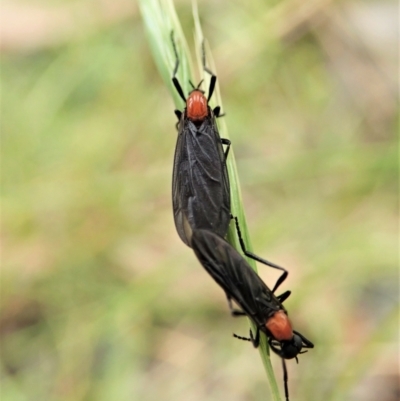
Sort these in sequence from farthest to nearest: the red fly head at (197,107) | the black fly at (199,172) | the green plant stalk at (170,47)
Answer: the red fly head at (197,107), the black fly at (199,172), the green plant stalk at (170,47)

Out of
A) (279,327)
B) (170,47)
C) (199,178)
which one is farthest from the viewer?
(199,178)

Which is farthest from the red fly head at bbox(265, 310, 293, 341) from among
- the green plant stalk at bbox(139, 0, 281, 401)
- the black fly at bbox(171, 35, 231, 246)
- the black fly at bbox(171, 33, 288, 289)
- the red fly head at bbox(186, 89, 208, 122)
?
the red fly head at bbox(186, 89, 208, 122)

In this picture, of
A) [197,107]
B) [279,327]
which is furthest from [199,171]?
[279,327]

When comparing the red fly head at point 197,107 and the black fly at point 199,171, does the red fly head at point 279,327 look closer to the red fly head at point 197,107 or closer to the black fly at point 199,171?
the black fly at point 199,171

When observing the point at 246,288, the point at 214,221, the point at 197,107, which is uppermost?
the point at 197,107

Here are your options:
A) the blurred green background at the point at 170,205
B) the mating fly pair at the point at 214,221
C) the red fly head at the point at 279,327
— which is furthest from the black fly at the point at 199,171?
the blurred green background at the point at 170,205

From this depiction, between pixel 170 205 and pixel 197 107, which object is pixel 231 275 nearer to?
pixel 197 107

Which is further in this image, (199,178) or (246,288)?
(199,178)
